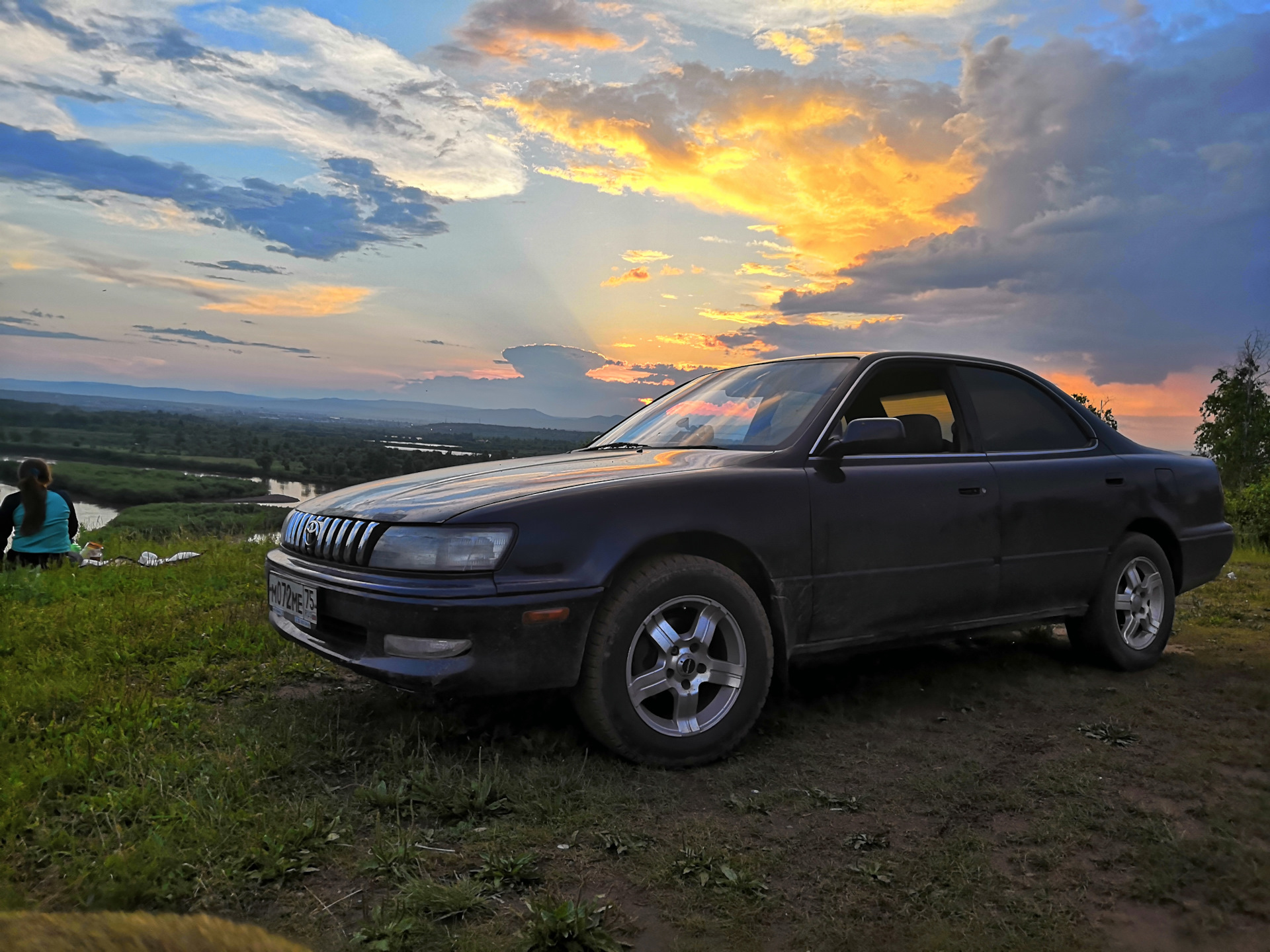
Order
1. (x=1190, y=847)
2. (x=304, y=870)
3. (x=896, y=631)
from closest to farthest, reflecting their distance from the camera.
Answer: (x=304, y=870) → (x=1190, y=847) → (x=896, y=631)

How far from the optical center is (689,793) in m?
2.98

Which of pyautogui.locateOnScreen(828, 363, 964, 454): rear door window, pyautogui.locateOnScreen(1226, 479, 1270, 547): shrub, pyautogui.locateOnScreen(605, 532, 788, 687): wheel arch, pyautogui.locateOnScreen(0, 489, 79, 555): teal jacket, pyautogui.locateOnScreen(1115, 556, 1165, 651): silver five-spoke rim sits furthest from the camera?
pyautogui.locateOnScreen(1226, 479, 1270, 547): shrub

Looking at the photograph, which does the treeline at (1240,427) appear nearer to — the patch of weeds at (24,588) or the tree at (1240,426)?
the tree at (1240,426)

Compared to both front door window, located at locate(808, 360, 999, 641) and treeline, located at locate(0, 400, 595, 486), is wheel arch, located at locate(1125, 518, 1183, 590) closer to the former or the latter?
front door window, located at locate(808, 360, 999, 641)

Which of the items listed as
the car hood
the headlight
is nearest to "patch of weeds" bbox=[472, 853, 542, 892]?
the headlight

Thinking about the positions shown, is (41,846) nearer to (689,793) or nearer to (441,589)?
(441,589)

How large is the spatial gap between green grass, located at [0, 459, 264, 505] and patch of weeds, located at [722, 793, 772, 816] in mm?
47365

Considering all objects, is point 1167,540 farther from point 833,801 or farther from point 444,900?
point 444,900

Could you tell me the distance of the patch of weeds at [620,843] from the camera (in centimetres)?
253

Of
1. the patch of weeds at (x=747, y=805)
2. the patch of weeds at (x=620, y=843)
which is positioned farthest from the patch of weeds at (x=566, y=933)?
the patch of weeds at (x=747, y=805)

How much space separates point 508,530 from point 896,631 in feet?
6.21

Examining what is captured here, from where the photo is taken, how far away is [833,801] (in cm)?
293

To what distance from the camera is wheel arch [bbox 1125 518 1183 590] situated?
4.96m

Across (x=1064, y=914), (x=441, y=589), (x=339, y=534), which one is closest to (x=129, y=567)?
(x=339, y=534)
